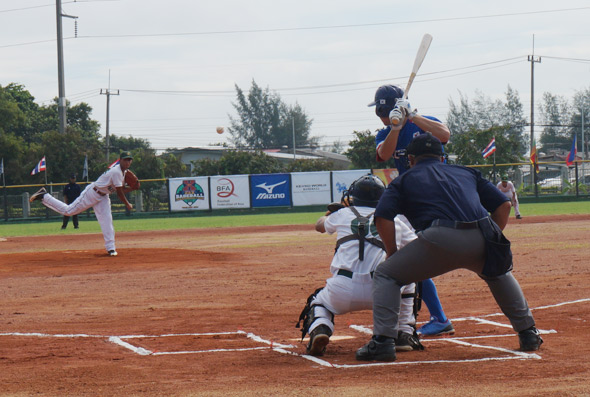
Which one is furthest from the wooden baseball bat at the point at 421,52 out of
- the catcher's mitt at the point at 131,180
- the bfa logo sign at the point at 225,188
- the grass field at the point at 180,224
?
the bfa logo sign at the point at 225,188

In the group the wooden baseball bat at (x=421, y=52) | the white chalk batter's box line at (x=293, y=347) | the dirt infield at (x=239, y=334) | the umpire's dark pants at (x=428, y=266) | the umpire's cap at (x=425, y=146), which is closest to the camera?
the dirt infield at (x=239, y=334)

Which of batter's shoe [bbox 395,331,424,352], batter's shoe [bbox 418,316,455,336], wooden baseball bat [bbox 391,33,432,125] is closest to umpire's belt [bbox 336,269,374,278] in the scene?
batter's shoe [bbox 395,331,424,352]

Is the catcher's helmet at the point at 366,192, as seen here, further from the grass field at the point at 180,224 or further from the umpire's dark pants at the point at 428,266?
the grass field at the point at 180,224

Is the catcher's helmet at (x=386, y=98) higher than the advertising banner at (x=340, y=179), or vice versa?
the catcher's helmet at (x=386, y=98)

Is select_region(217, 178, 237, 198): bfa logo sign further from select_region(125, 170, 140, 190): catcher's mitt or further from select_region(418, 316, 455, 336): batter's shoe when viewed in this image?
select_region(418, 316, 455, 336): batter's shoe

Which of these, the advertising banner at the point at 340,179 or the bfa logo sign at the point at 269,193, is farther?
the bfa logo sign at the point at 269,193

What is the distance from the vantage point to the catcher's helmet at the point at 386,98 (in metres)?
6.56

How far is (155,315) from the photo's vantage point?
8148 millimetres

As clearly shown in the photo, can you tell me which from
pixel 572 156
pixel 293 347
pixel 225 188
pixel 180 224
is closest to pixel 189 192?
pixel 225 188

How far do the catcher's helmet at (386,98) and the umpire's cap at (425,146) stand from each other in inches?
40.4

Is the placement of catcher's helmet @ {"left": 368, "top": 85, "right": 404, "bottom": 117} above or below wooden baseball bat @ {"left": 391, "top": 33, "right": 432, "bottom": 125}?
below

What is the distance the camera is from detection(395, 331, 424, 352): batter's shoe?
5797 millimetres

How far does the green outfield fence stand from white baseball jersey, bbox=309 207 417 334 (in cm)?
3503

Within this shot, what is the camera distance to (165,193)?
138ft
